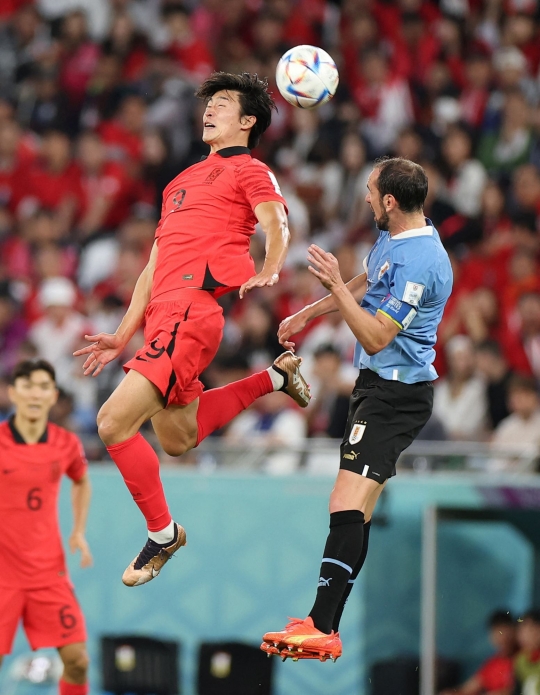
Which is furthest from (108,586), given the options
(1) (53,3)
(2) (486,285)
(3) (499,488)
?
(1) (53,3)

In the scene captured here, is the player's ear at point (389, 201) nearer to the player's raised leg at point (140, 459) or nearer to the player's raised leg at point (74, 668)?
the player's raised leg at point (140, 459)

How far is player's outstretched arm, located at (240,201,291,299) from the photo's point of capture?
20.0 feet

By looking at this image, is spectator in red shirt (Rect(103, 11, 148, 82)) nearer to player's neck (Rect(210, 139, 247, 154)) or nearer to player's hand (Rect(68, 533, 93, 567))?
player's hand (Rect(68, 533, 93, 567))

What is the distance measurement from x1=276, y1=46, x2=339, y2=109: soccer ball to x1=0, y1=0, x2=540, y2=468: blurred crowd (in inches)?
139

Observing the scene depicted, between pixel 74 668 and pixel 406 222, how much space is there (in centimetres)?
366

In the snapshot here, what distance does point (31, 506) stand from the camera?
8156 mm

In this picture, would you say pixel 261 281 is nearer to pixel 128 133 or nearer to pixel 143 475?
pixel 143 475

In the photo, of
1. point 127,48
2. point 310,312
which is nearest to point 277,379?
point 310,312

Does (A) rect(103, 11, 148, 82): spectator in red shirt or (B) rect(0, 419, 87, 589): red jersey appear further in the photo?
(A) rect(103, 11, 148, 82): spectator in red shirt

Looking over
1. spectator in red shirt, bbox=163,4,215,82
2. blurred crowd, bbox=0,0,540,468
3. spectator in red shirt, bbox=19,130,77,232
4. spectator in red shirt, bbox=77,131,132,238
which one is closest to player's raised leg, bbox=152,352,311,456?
blurred crowd, bbox=0,0,540,468

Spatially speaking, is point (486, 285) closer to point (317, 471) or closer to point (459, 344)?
point (459, 344)

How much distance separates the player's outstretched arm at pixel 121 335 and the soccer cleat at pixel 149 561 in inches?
36.3

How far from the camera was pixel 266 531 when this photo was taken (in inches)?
404

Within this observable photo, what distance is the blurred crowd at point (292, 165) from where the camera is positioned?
10.4 meters
